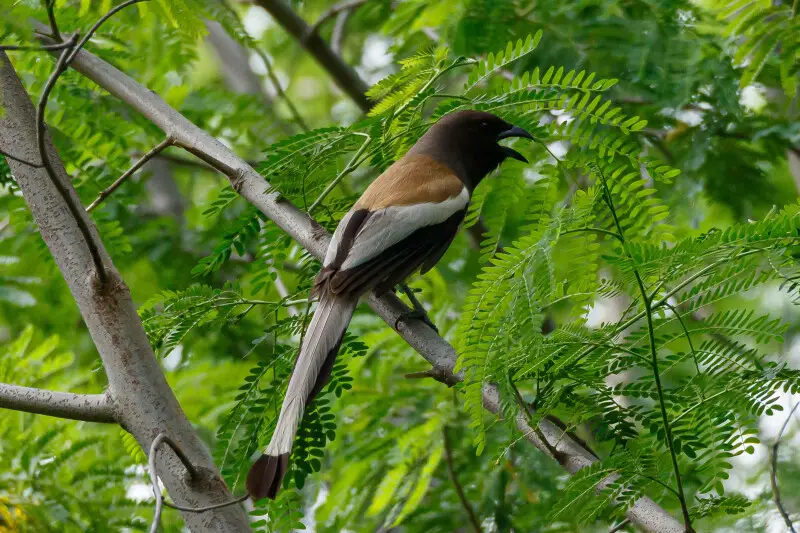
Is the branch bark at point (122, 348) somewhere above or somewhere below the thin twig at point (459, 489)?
above

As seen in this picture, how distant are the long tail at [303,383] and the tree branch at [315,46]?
12.9 feet

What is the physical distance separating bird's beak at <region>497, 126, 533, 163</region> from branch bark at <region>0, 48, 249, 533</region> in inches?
71.9

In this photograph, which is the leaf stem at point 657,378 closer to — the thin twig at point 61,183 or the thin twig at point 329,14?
the thin twig at point 61,183

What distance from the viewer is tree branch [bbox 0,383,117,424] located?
306 centimetres

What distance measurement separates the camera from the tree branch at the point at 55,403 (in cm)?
306

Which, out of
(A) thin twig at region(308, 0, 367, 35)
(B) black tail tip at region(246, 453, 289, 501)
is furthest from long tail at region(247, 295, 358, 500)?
(A) thin twig at region(308, 0, 367, 35)

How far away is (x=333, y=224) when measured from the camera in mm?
4133

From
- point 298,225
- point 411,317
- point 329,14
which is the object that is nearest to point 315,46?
point 329,14

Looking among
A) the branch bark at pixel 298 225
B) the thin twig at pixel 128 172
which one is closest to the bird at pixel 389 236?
the branch bark at pixel 298 225

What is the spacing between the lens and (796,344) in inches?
253

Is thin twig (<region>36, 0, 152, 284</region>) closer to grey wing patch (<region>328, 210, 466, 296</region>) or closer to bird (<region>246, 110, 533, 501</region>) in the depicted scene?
bird (<region>246, 110, 533, 501</region>)

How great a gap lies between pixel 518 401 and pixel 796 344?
175 inches

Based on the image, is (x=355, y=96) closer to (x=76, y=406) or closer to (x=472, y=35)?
(x=472, y=35)

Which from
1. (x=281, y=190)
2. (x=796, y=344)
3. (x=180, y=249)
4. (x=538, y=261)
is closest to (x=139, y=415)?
(x=281, y=190)
